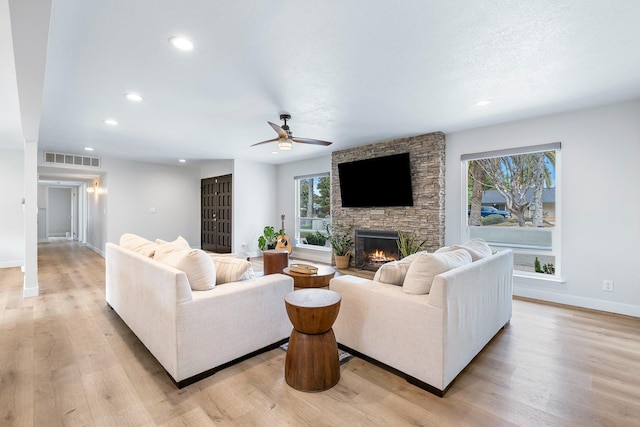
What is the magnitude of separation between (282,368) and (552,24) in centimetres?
303

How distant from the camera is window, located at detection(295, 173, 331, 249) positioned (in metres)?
7.06

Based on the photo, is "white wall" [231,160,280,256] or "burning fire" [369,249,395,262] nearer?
"burning fire" [369,249,395,262]

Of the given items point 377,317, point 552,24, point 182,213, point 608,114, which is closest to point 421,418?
point 377,317

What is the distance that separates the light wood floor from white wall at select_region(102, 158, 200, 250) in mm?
4727

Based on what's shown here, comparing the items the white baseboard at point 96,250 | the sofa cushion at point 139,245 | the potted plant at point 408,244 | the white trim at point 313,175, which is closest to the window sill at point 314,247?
the white trim at point 313,175

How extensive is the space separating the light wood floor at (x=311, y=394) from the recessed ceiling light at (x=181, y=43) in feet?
7.91

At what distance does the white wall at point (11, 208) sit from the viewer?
610 centimetres

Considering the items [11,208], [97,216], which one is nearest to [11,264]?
[11,208]

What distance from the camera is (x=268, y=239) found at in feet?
24.7

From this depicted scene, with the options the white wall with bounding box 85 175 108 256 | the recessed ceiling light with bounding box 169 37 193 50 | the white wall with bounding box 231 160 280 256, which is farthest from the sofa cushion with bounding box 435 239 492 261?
the white wall with bounding box 85 175 108 256

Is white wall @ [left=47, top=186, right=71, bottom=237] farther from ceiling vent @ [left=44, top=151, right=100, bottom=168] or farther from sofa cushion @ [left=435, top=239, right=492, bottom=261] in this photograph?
sofa cushion @ [left=435, top=239, right=492, bottom=261]

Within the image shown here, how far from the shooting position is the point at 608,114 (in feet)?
11.8

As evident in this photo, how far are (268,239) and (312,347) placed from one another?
Result: 564cm

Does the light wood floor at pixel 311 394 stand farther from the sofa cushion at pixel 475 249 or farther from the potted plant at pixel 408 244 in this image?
the potted plant at pixel 408 244
